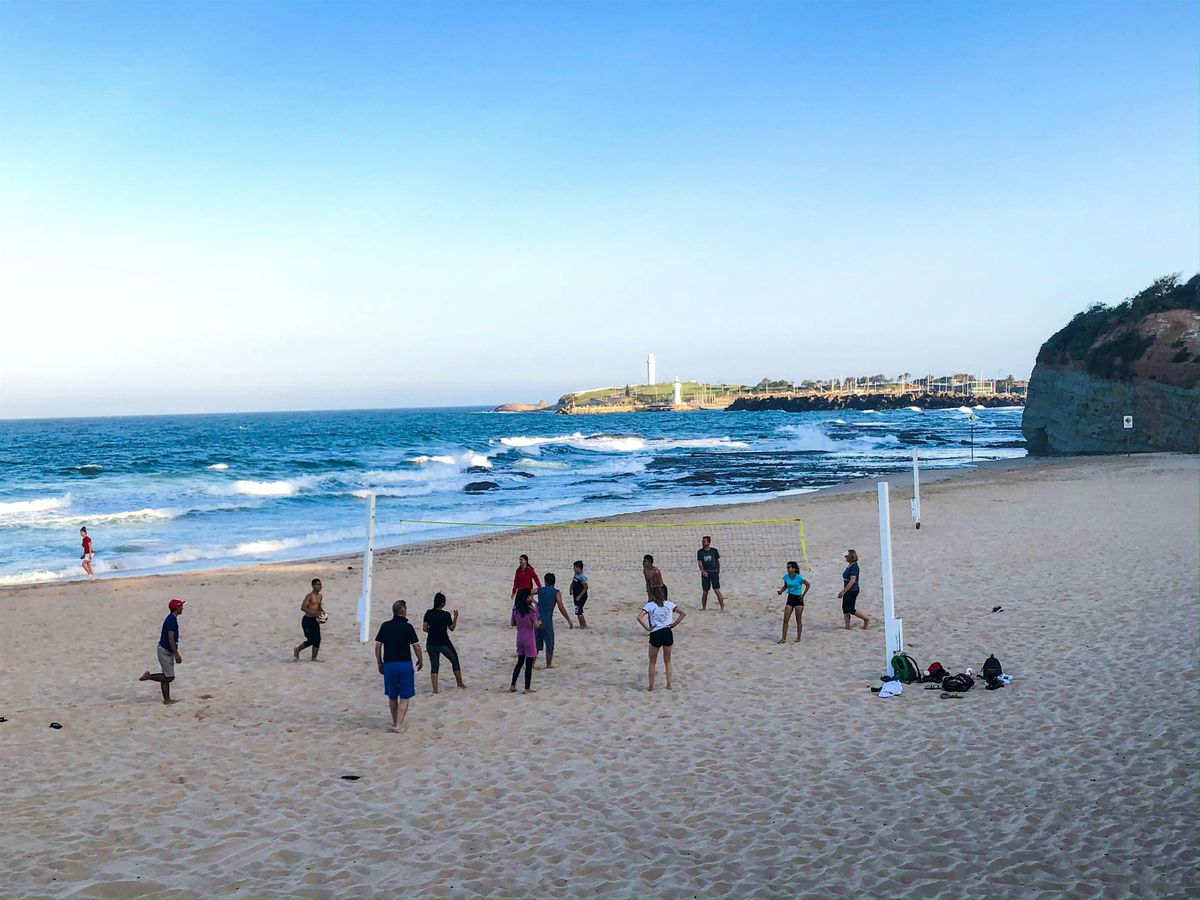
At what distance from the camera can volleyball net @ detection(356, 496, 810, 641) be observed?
17719 millimetres

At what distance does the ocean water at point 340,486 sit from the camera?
2544 centimetres

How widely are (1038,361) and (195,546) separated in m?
46.2

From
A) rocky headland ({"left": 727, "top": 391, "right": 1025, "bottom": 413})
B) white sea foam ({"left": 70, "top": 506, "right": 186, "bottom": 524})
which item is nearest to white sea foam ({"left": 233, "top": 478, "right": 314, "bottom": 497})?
white sea foam ({"left": 70, "top": 506, "right": 186, "bottom": 524})

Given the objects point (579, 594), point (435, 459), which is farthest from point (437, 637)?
point (435, 459)

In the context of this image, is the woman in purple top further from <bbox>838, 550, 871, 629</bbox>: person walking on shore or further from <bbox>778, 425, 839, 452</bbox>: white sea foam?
<bbox>778, 425, 839, 452</bbox>: white sea foam

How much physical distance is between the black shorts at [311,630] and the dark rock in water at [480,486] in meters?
28.8

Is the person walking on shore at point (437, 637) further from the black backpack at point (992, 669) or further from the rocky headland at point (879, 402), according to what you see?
the rocky headland at point (879, 402)

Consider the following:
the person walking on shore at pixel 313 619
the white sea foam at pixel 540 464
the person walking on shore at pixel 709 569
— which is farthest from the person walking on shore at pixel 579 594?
the white sea foam at pixel 540 464

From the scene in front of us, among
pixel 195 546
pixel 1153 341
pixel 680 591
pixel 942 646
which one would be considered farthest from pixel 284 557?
pixel 1153 341

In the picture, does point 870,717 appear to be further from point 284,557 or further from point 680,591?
point 284,557

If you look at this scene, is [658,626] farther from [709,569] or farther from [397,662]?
[709,569]

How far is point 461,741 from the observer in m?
8.48

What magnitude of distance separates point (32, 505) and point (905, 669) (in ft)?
127

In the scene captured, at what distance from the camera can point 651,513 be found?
28594 millimetres
